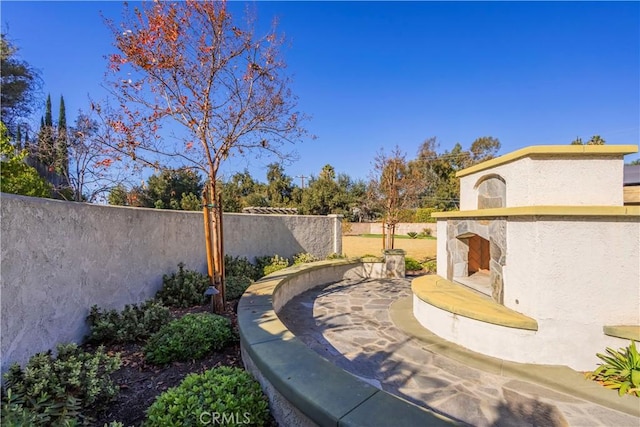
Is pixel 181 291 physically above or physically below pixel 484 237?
below

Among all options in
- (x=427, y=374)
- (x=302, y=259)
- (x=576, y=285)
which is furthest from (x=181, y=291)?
(x=576, y=285)

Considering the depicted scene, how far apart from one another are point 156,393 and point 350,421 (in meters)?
2.01

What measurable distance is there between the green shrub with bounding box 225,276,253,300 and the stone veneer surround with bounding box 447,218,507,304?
4064mm

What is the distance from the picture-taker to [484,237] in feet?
13.6

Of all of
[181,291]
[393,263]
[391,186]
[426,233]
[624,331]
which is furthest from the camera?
[426,233]

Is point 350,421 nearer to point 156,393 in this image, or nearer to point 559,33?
point 156,393

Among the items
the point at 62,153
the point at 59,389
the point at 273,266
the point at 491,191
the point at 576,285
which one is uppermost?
the point at 62,153

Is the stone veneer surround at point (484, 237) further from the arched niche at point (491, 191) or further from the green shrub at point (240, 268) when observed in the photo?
the green shrub at point (240, 268)

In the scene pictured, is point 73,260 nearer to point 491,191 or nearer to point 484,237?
point 484,237

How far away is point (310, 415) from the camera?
1.67m

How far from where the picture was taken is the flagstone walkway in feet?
7.90

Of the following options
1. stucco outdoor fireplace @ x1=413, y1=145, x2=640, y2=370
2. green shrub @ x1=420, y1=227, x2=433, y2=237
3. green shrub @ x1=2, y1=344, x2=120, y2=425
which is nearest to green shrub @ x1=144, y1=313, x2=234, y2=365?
green shrub @ x1=2, y1=344, x2=120, y2=425

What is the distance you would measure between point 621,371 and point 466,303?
1.51m

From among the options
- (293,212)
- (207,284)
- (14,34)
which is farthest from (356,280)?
(14,34)
